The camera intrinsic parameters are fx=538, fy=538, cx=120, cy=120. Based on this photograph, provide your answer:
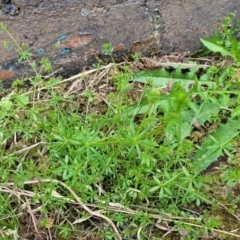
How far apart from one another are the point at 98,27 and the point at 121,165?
681 mm

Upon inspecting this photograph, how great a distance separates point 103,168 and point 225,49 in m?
0.83

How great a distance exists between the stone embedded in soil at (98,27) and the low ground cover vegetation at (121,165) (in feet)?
0.28

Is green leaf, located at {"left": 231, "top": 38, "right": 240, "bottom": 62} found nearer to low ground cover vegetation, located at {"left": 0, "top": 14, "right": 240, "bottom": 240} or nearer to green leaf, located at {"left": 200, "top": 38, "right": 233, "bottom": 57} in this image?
low ground cover vegetation, located at {"left": 0, "top": 14, "right": 240, "bottom": 240}

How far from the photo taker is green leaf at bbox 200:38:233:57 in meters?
2.57

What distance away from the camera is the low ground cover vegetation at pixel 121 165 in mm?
2293

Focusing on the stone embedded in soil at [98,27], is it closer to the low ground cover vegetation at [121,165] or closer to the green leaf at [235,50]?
the low ground cover vegetation at [121,165]

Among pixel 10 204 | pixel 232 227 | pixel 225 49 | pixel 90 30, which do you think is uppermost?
pixel 90 30

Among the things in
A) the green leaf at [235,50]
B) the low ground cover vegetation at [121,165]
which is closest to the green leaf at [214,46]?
the low ground cover vegetation at [121,165]

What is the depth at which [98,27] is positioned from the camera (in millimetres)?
2586

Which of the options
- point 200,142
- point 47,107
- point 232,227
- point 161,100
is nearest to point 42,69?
point 47,107

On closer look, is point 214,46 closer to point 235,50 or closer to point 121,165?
point 235,50

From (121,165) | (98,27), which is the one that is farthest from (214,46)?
(121,165)

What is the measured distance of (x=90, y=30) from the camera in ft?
8.49

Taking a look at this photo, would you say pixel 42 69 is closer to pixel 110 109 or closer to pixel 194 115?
pixel 110 109
